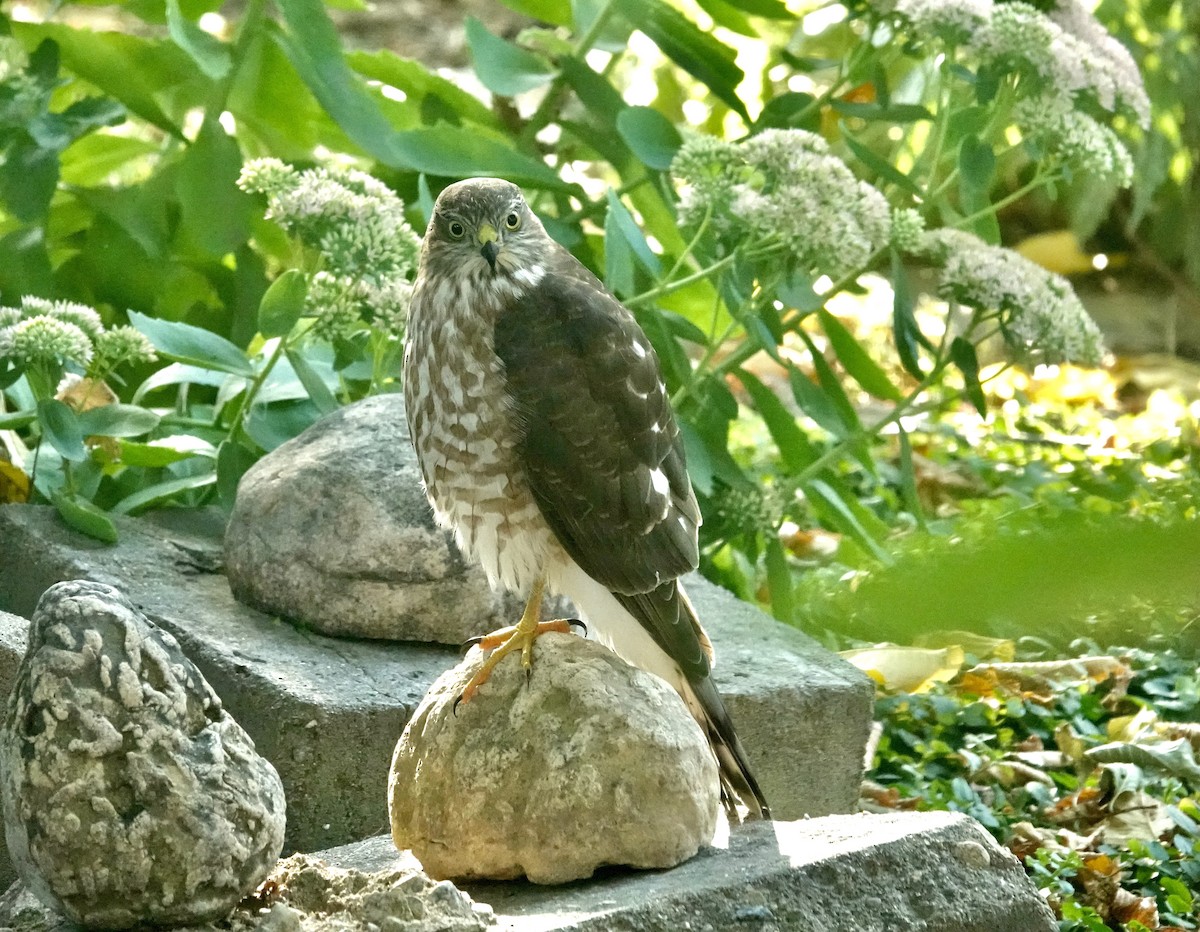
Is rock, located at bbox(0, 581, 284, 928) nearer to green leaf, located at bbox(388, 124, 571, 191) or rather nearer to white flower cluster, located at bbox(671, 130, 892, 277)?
white flower cluster, located at bbox(671, 130, 892, 277)

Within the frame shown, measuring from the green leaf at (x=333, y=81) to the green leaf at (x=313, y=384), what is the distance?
0.74 metres

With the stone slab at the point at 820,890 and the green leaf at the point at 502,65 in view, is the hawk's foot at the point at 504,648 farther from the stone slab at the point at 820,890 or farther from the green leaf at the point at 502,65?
the green leaf at the point at 502,65

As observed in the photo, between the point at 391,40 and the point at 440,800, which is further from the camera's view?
the point at 391,40

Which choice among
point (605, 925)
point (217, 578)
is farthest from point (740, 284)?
point (605, 925)

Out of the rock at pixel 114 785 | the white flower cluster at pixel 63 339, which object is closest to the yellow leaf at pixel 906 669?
the white flower cluster at pixel 63 339

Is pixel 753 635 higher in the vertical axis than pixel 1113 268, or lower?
lower

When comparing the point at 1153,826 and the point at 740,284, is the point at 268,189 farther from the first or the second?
the point at 1153,826

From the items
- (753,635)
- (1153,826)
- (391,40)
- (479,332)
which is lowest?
(1153,826)

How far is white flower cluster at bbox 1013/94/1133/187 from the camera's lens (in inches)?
166

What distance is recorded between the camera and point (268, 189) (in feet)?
12.0

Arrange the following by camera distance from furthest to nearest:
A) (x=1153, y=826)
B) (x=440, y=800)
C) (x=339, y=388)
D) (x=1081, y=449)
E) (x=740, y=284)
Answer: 1. (x=1081, y=449)
2. (x=339, y=388)
3. (x=740, y=284)
4. (x=1153, y=826)
5. (x=440, y=800)

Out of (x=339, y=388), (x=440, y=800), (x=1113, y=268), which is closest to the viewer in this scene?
(x=440, y=800)

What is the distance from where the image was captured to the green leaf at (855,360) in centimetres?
454

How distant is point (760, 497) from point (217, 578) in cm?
159
